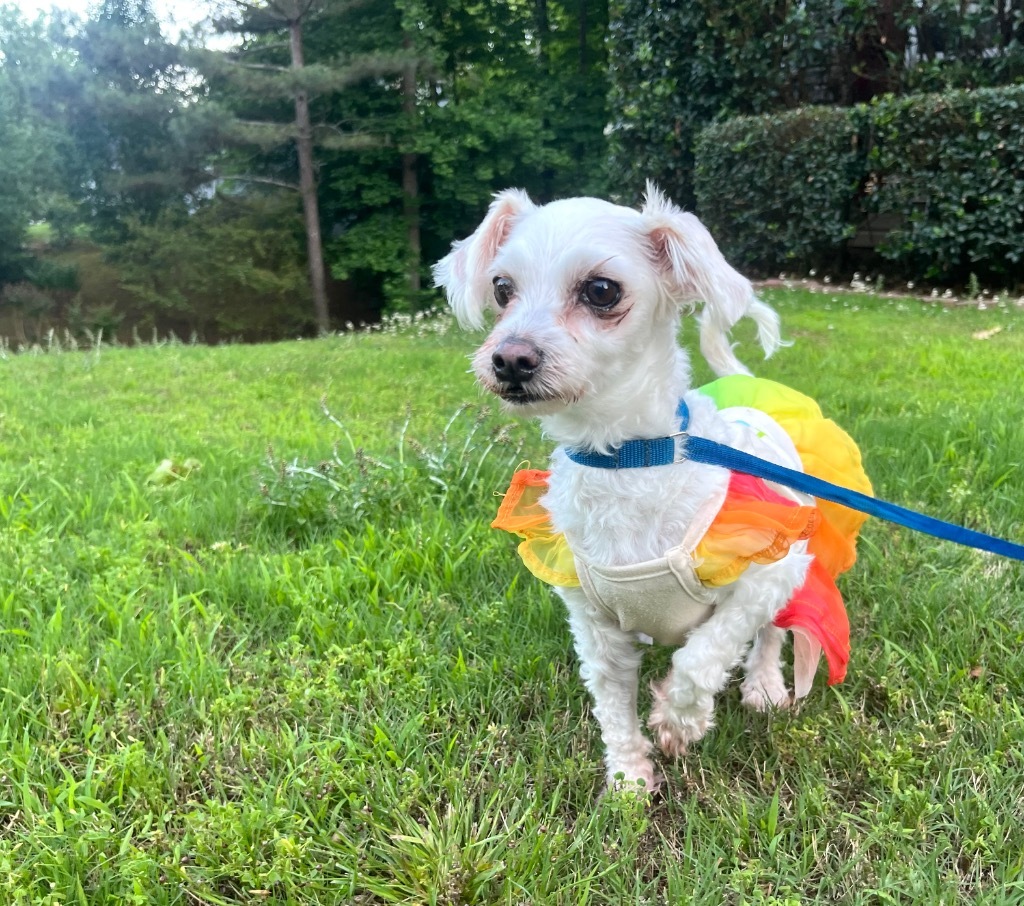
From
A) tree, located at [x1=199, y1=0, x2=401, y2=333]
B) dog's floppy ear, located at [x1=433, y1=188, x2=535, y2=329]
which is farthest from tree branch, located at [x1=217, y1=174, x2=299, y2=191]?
dog's floppy ear, located at [x1=433, y1=188, x2=535, y2=329]

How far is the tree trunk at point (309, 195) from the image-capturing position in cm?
1888

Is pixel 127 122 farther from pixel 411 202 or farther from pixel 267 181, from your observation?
pixel 411 202

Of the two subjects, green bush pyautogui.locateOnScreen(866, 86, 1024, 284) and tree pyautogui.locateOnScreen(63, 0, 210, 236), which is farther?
tree pyautogui.locateOnScreen(63, 0, 210, 236)

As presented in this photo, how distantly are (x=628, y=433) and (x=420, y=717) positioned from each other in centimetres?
98

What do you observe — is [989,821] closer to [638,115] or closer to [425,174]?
[638,115]

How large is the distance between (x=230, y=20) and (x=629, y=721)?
2189cm

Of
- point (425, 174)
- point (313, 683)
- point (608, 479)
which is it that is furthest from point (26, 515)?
point (425, 174)

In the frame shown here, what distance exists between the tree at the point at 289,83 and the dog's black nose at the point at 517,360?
1773 centimetres

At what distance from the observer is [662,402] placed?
2.05m

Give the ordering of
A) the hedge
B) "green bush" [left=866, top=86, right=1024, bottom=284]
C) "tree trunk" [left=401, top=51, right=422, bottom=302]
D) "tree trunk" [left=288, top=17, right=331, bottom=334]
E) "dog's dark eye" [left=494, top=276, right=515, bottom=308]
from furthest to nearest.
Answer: "tree trunk" [left=401, top=51, right=422, bottom=302], "tree trunk" [left=288, top=17, right=331, bottom=334], the hedge, "green bush" [left=866, top=86, right=1024, bottom=284], "dog's dark eye" [left=494, top=276, right=515, bottom=308]

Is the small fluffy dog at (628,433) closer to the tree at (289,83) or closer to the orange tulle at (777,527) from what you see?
the orange tulle at (777,527)

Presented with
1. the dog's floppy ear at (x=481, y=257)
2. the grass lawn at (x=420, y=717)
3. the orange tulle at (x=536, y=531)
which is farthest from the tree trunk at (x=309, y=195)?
the orange tulle at (x=536, y=531)

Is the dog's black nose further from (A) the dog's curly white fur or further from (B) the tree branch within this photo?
(B) the tree branch

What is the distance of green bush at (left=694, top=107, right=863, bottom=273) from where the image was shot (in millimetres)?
11055
